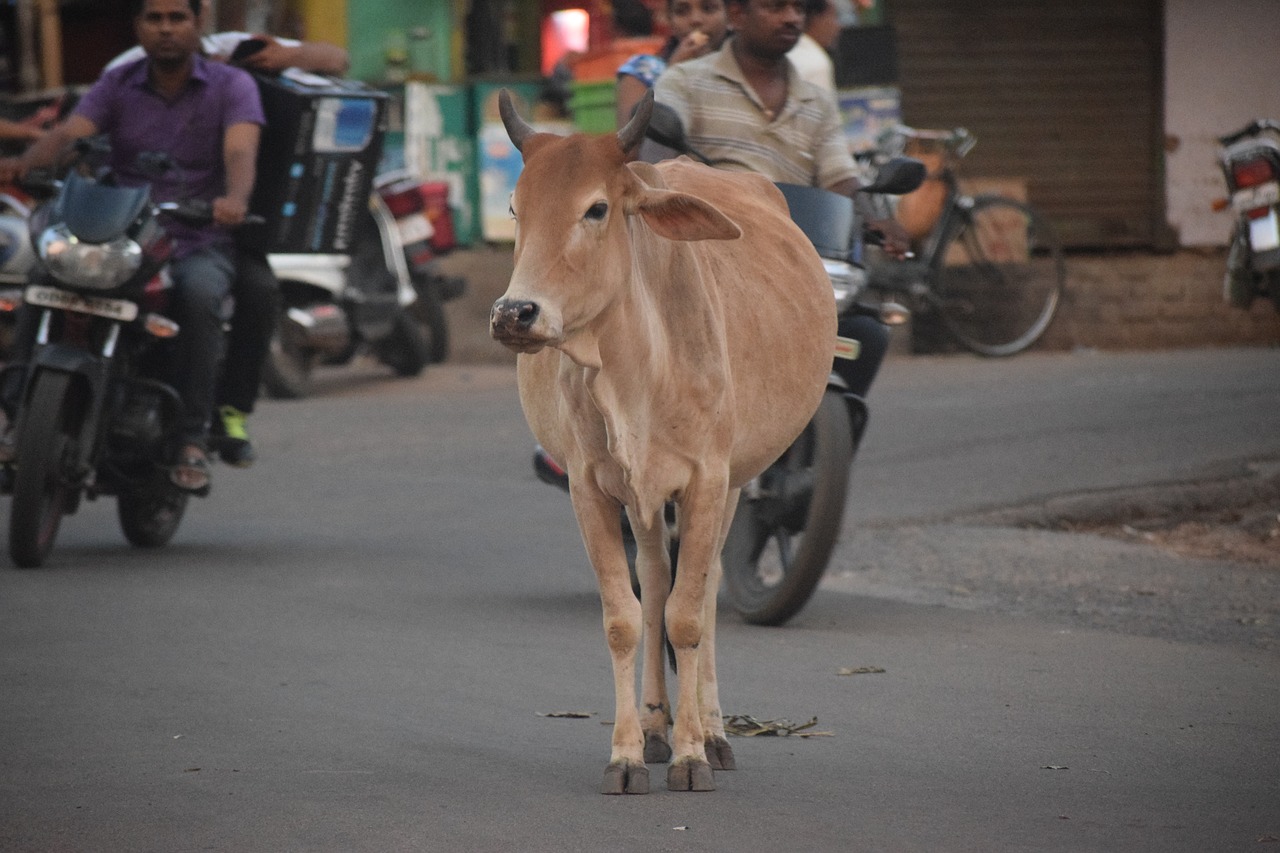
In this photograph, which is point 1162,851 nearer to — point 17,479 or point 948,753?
point 948,753

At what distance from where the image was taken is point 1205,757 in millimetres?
4766

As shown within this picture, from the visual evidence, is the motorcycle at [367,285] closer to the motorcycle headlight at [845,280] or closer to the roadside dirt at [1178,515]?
the roadside dirt at [1178,515]

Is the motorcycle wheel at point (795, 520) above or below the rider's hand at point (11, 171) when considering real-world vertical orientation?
below

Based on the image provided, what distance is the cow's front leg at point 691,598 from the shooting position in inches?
181

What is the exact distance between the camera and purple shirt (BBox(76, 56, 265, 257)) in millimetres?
8023

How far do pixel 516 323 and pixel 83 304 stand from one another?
3.91 metres

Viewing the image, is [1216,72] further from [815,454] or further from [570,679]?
[570,679]

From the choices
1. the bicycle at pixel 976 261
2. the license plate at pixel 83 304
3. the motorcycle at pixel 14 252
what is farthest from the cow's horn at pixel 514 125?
the bicycle at pixel 976 261

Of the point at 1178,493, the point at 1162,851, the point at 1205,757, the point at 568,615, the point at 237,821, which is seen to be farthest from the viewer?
the point at 1178,493

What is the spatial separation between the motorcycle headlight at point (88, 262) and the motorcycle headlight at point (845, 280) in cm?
269

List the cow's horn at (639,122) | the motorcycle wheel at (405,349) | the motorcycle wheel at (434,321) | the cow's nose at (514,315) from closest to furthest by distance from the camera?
the cow's nose at (514,315)
the cow's horn at (639,122)
the motorcycle wheel at (405,349)
the motorcycle wheel at (434,321)

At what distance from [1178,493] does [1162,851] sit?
512cm

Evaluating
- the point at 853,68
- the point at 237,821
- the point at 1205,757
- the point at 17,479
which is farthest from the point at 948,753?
the point at 853,68

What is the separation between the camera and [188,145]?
8094 millimetres
